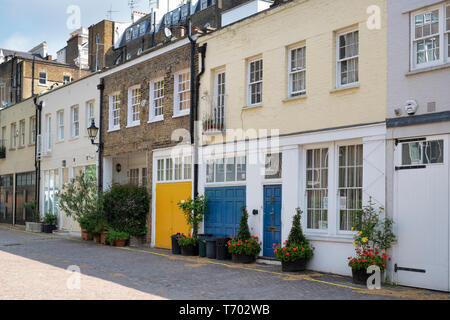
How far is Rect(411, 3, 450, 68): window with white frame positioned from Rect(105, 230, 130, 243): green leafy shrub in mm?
11548

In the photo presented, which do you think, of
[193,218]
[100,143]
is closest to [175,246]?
[193,218]

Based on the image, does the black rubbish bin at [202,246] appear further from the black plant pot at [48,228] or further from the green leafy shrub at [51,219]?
the green leafy shrub at [51,219]

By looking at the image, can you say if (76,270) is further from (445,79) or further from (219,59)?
(445,79)

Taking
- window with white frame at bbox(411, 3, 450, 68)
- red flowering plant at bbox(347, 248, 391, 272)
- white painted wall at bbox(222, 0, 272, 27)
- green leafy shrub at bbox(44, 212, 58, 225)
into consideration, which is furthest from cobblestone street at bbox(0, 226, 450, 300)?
green leafy shrub at bbox(44, 212, 58, 225)

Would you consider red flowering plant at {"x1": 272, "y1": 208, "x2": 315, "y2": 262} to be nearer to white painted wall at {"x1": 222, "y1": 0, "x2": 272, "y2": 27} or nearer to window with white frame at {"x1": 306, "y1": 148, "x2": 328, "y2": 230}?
window with white frame at {"x1": 306, "y1": 148, "x2": 328, "y2": 230}

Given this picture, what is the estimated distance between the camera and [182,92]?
1761 cm

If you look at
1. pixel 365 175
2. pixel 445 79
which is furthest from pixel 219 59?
pixel 445 79

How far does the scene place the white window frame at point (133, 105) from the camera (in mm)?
20062

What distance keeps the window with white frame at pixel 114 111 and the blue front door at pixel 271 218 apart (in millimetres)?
9145

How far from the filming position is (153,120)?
18.8m

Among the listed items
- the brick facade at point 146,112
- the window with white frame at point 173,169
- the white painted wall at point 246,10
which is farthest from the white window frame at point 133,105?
the white painted wall at point 246,10

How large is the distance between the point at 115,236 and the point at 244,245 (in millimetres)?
6383

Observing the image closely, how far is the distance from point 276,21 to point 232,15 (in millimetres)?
3869

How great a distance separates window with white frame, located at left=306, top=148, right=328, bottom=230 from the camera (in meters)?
12.8
